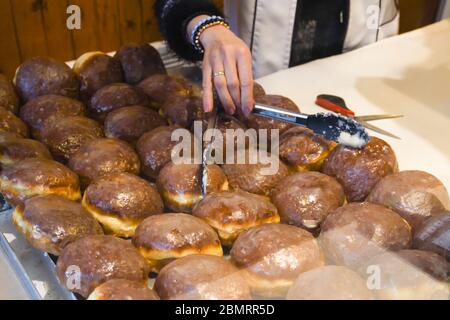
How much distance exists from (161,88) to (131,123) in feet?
0.87

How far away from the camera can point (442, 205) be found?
1.36 metres

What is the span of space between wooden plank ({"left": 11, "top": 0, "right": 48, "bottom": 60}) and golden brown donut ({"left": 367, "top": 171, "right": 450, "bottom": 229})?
1.84m

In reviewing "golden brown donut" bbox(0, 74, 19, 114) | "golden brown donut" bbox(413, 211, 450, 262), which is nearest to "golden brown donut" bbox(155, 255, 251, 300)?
"golden brown donut" bbox(413, 211, 450, 262)

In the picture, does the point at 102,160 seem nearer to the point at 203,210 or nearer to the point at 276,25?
the point at 203,210

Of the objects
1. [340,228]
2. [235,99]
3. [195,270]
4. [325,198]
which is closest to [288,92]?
[235,99]

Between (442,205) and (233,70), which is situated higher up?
(233,70)

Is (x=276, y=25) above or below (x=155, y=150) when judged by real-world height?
above

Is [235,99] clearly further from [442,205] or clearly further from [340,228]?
[442,205]

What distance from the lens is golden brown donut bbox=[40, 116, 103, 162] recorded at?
1.60 meters

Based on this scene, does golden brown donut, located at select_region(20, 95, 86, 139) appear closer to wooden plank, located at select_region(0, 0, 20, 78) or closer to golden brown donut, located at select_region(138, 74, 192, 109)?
golden brown donut, located at select_region(138, 74, 192, 109)

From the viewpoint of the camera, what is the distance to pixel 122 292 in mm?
1021

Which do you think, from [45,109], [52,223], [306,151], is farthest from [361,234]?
[45,109]
